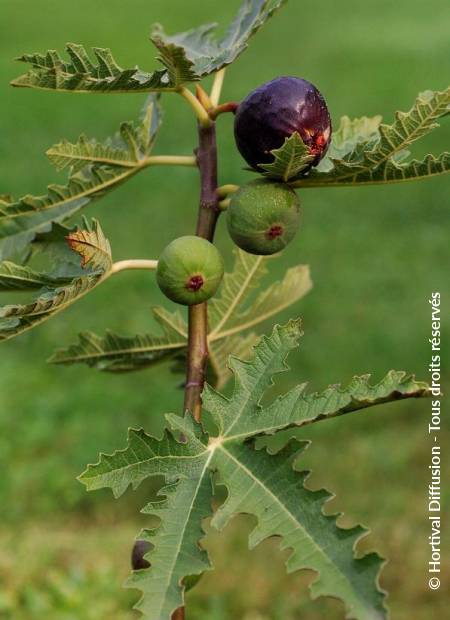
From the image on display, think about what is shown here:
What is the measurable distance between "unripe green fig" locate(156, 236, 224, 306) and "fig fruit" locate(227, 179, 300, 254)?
0.04 m

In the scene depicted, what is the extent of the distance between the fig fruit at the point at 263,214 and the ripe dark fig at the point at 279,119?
3cm

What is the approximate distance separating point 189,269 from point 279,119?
158 millimetres

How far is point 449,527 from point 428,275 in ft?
7.41

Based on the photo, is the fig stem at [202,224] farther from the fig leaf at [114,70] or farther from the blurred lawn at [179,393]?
the blurred lawn at [179,393]

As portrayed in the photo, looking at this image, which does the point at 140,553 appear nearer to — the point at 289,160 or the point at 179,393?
the point at 289,160

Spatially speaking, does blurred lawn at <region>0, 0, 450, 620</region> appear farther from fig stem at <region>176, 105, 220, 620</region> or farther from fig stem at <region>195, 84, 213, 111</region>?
fig stem at <region>195, 84, 213, 111</region>

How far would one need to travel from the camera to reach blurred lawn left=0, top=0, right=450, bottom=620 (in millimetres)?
2783

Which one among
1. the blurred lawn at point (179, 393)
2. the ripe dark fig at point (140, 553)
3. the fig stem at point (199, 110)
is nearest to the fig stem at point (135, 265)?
the fig stem at point (199, 110)

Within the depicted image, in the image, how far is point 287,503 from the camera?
79cm

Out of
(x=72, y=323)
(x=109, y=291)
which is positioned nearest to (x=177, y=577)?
(x=72, y=323)

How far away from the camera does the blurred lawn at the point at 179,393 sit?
2783 mm

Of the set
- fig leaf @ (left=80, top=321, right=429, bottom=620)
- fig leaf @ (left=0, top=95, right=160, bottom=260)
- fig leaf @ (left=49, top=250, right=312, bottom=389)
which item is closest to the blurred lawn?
fig leaf @ (left=49, top=250, right=312, bottom=389)

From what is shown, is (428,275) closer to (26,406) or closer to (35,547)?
(26,406)

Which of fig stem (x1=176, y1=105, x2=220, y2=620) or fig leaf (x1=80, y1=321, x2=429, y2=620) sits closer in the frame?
fig leaf (x1=80, y1=321, x2=429, y2=620)
